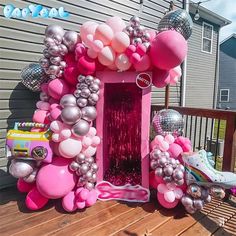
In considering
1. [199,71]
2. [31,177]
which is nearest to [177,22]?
[31,177]

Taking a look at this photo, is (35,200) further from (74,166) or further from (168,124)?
(168,124)

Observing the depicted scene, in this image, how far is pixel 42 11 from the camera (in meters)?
3.33

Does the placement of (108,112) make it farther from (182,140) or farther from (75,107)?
(182,140)

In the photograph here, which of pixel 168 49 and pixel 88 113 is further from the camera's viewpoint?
pixel 88 113

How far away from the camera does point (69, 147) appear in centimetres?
245

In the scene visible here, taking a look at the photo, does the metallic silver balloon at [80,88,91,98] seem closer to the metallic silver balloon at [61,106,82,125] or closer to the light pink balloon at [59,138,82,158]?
the metallic silver balloon at [61,106,82,125]

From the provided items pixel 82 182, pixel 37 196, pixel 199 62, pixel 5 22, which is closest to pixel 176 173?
pixel 82 182

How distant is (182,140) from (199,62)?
21.8ft

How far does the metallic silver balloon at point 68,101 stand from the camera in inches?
97.0

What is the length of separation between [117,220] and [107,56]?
1.64 metres

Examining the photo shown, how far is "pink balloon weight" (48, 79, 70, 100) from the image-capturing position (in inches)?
105

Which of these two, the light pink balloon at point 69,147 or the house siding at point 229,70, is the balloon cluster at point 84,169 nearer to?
the light pink balloon at point 69,147

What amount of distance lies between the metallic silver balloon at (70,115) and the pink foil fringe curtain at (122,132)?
2.16 feet

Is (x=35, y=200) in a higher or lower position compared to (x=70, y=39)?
lower
